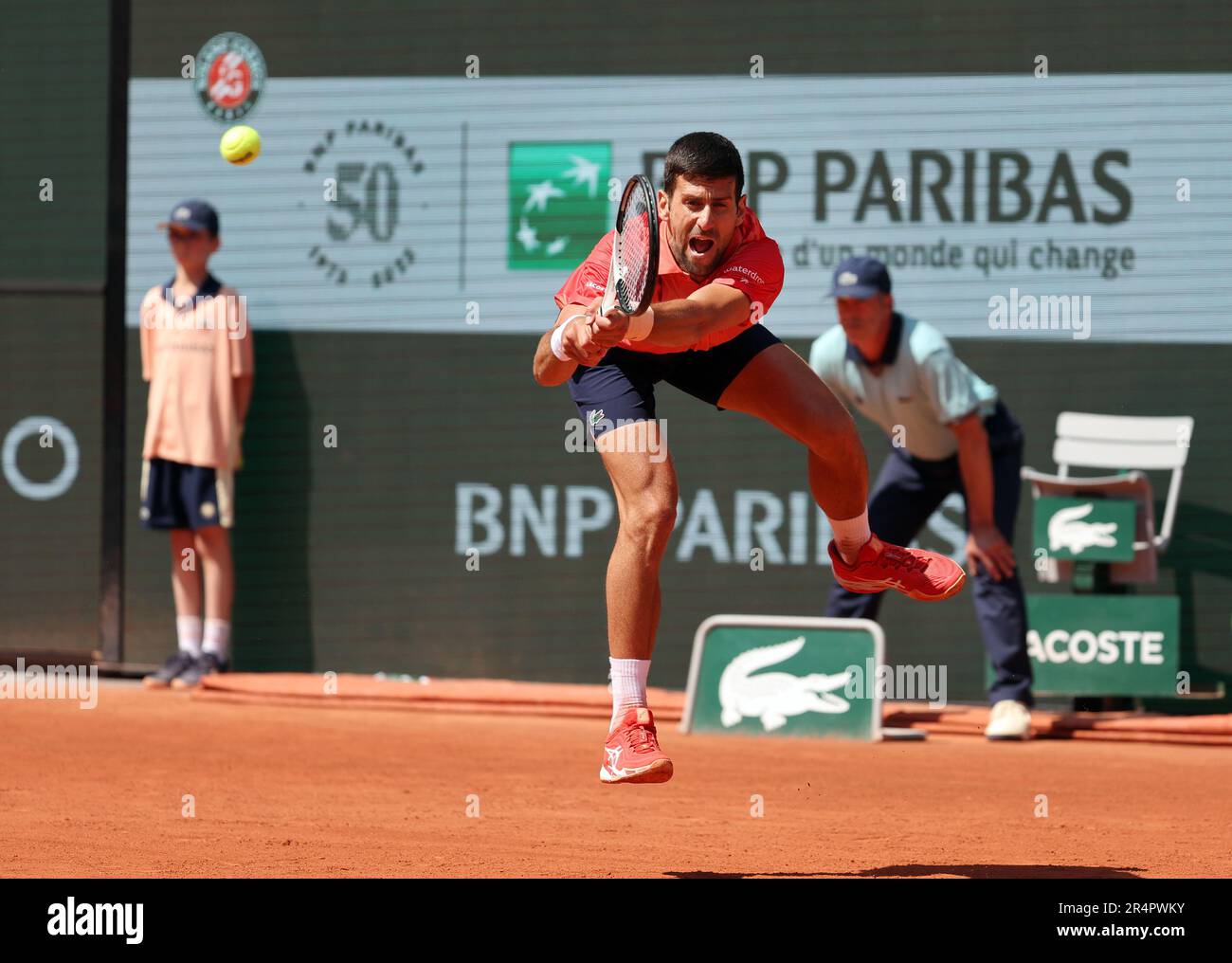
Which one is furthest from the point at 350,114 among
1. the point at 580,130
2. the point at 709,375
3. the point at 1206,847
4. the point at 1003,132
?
the point at 1206,847

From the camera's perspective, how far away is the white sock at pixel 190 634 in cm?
1007

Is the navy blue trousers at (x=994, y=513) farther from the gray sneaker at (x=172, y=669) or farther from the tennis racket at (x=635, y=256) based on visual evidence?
the tennis racket at (x=635, y=256)

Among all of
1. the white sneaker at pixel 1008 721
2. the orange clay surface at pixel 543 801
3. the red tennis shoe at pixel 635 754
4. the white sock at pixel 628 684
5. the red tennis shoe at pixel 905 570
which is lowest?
the orange clay surface at pixel 543 801

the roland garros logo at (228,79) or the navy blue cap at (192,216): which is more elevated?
the roland garros logo at (228,79)

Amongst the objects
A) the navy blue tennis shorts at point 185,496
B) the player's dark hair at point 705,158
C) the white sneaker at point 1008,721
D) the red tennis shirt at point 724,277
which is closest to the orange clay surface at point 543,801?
the white sneaker at point 1008,721

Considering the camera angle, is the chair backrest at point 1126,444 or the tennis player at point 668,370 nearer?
the tennis player at point 668,370

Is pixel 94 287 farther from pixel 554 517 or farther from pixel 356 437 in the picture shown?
pixel 554 517

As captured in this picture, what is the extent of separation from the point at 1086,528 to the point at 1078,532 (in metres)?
0.04

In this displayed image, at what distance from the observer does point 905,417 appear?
8.56 m

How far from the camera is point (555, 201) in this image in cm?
1035

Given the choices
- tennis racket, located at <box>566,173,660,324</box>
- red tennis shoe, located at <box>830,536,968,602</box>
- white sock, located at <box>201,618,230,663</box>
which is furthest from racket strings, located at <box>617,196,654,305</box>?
white sock, located at <box>201,618,230,663</box>

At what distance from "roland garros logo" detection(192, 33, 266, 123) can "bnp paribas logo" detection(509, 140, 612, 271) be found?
5.25ft

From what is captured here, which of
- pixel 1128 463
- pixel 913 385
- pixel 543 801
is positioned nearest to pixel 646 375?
pixel 543 801

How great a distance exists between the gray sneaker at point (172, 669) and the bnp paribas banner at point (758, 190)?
77.2 inches
